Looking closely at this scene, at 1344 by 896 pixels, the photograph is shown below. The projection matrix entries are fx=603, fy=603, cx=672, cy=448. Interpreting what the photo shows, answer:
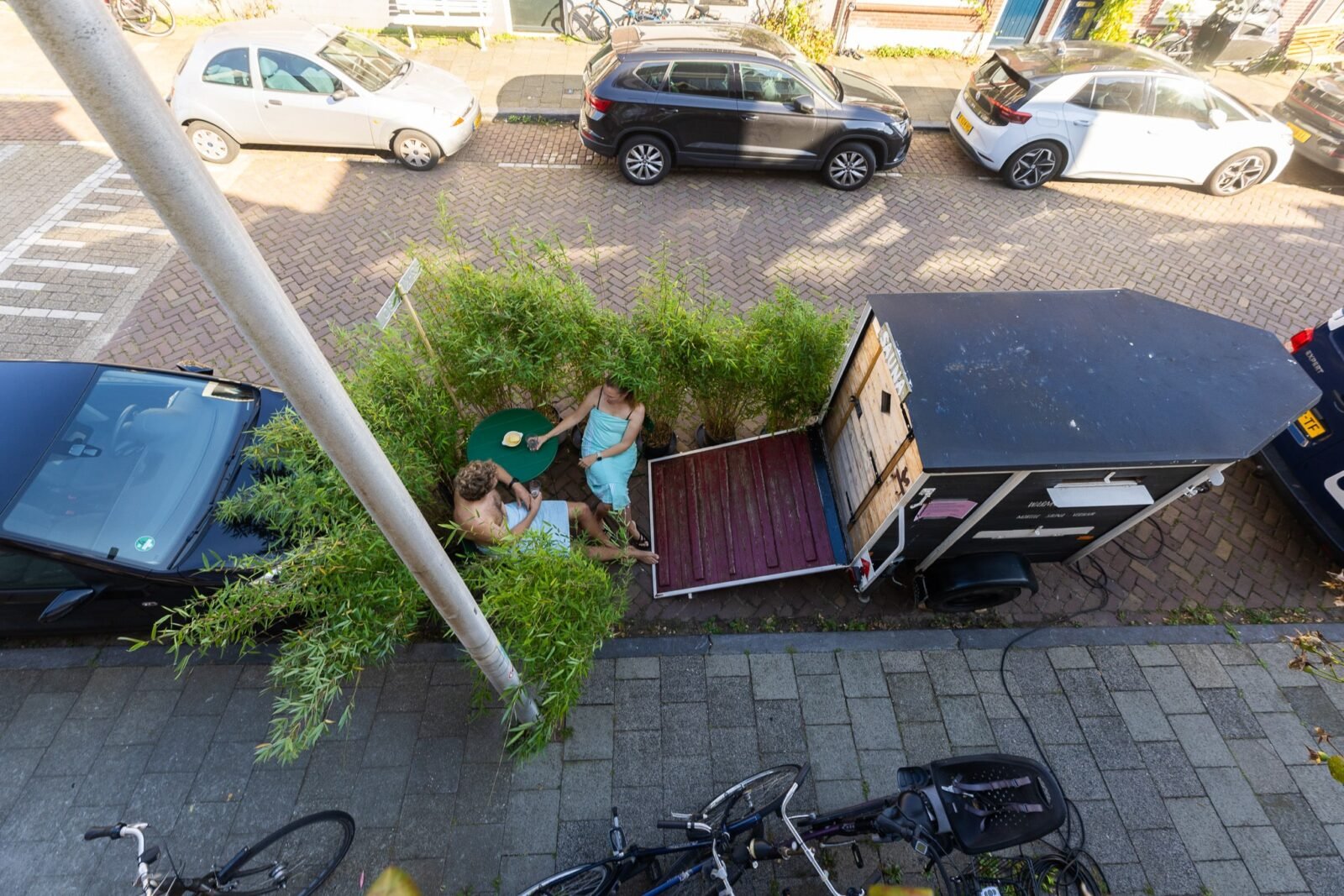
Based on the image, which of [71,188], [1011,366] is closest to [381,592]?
[1011,366]

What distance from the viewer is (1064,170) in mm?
8383

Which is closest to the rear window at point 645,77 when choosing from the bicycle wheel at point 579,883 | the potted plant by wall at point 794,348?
the potted plant by wall at point 794,348

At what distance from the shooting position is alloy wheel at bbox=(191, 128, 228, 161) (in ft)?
25.4

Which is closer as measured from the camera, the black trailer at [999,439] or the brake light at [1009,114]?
the black trailer at [999,439]

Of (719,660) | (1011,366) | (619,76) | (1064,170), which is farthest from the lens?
(1064,170)

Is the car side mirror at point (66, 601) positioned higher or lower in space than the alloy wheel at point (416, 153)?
higher

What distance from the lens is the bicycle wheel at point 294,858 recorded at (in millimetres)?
3318

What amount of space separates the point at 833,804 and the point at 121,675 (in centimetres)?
489

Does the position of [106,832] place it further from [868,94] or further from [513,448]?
[868,94]

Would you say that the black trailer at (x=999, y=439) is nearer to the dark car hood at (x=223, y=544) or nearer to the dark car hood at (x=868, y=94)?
the dark car hood at (x=223, y=544)

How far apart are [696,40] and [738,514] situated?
6.34 m

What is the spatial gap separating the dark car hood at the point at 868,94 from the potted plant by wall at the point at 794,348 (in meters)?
4.83

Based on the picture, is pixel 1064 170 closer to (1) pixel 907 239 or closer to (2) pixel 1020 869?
(1) pixel 907 239

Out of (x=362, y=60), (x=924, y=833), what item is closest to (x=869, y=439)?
(x=924, y=833)
